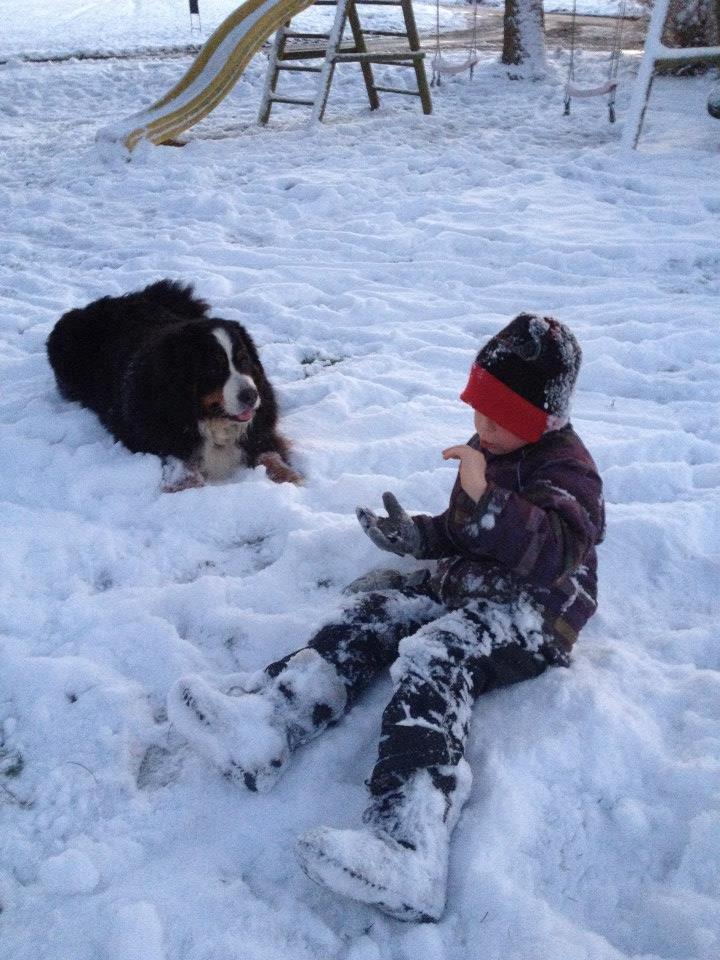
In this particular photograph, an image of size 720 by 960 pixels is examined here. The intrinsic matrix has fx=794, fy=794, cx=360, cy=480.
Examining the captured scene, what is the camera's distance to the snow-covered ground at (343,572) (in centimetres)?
159

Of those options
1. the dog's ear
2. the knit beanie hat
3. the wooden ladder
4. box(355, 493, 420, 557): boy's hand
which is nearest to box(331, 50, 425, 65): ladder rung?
the wooden ladder

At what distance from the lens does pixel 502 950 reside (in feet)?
4.86

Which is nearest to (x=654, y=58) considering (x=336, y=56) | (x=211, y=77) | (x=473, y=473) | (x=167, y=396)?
(x=336, y=56)

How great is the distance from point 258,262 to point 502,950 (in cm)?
487

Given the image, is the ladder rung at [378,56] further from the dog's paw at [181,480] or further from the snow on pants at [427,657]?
the snow on pants at [427,657]

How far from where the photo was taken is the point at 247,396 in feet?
10.4

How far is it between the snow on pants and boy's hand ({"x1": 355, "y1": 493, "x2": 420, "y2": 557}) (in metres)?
0.13

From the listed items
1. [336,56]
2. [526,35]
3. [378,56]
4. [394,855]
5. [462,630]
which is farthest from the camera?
[526,35]

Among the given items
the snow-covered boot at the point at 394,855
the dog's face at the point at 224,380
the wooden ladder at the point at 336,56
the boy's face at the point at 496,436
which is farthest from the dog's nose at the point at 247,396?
the wooden ladder at the point at 336,56

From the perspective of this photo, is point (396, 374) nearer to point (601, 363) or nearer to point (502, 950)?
point (601, 363)

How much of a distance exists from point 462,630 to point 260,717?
53cm

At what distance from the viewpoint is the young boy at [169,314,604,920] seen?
67.9 inches

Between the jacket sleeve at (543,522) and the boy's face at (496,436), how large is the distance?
9 centimetres

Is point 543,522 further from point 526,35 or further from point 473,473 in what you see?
point 526,35
